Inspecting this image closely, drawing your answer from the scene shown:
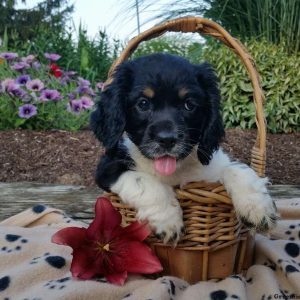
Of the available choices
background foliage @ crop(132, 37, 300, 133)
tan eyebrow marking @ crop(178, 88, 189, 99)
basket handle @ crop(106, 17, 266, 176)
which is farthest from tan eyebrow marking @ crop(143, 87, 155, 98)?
background foliage @ crop(132, 37, 300, 133)

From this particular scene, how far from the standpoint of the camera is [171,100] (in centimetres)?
282

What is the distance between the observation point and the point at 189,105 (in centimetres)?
287

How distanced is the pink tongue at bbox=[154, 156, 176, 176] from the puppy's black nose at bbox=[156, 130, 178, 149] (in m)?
0.10

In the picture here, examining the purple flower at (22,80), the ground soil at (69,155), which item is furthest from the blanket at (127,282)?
the purple flower at (22,80)

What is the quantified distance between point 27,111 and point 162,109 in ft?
14.3

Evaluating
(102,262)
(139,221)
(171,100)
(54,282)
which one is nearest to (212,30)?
(171,100)

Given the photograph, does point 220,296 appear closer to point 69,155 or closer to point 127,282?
point 127,282

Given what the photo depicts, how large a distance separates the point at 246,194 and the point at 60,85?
610 centimetres

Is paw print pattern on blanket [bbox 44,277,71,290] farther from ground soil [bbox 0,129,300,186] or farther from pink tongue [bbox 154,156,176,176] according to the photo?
ground soil [bbox 0,129,300,186]

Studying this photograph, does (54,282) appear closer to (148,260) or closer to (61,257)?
(61,257)

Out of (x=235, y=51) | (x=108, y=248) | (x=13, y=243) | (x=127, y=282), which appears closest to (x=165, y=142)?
(x=108, y=248)

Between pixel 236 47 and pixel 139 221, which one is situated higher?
pixel 236 47

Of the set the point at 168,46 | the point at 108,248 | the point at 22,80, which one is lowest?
the point at 108,248

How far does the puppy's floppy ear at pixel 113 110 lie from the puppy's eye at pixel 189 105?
350 mm
